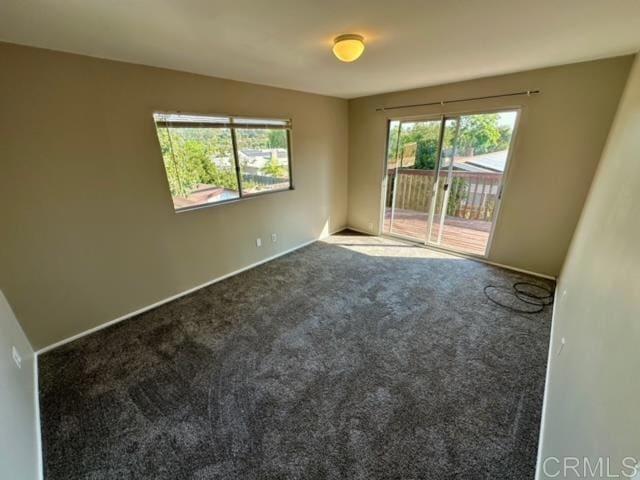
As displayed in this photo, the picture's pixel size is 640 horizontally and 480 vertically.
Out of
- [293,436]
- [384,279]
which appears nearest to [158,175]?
[293,436]

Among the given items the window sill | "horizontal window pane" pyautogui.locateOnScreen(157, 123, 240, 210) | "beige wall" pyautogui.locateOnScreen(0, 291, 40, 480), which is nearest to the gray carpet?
"beige wall" pyautogui.locateOnScreen(0, 291, 40, 480)

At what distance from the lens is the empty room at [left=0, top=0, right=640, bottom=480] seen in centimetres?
137

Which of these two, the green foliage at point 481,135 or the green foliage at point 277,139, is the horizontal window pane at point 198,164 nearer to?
the green foliage at point 277,139

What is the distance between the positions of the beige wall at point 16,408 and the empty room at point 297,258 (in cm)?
2

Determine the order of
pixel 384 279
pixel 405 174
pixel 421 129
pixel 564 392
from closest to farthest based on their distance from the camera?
pixel 564 392
pixel 384 279
pixel 421 129
pixel 405 174

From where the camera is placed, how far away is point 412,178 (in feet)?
13.8

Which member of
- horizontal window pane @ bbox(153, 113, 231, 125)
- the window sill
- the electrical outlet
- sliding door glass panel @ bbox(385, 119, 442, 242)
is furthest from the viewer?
sliding door glass panel @ bbox(385, 119, 442, 242)

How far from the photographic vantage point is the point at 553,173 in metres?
2.81

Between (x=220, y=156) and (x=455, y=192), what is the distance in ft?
10.6

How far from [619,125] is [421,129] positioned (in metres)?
2.05

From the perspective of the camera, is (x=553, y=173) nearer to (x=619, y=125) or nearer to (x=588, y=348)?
(x=619, y=125)

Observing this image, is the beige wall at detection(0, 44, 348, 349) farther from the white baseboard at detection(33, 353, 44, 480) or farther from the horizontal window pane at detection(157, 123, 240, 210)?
the white baseboard at detection(33, 353, 44, 480)

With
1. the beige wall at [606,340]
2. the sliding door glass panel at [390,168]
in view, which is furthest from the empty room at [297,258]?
the sliding door glass panel at [390,168]

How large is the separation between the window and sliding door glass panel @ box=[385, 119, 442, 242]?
5.82ft
